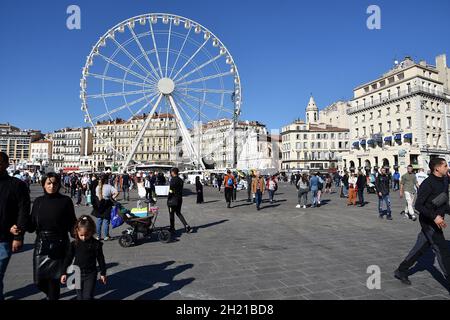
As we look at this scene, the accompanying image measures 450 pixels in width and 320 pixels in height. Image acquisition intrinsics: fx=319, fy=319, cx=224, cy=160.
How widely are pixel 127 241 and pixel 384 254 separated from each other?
537cm

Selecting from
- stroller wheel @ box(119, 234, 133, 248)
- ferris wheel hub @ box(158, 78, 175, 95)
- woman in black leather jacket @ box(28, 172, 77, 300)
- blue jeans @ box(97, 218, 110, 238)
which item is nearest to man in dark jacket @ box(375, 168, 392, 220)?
stroller wheel @ box(119, 234, 133, 248)

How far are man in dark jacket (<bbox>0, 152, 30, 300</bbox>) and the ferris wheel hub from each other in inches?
1054

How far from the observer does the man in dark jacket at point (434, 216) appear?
13.5 ft

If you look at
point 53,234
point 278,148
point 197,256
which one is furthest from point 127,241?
point 278,148

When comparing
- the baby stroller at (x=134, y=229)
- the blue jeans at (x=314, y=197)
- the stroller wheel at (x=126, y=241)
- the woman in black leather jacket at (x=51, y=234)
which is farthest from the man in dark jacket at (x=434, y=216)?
the blue jeans at (x=314, y=197)

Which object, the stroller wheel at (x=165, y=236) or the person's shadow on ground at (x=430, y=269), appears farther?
the stroller wheel at (x=165, y=236)

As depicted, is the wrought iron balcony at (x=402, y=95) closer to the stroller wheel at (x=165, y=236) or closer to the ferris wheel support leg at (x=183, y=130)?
the ferris wheel support leg at (x=183, y=130)

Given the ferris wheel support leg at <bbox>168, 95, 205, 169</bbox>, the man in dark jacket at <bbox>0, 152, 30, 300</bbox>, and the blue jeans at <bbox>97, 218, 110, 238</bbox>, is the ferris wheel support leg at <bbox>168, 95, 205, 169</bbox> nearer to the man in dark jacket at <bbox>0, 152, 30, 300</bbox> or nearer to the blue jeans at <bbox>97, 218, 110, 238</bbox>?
the blue jeans at <bbox>97, 218, 110, 238</bbox>

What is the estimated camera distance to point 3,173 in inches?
143

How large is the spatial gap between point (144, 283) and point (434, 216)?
4082 mm

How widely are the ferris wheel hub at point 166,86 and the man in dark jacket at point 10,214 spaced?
1054 inches

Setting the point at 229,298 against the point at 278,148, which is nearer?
the point at 229,298

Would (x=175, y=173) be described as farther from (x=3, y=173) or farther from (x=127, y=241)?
(x=3, y=173)

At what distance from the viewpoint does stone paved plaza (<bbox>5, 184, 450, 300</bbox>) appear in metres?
4.24
